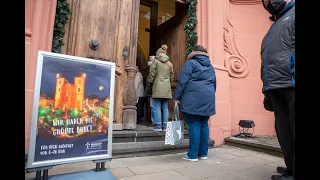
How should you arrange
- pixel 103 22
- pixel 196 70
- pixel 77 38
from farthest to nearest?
pixel 103 22
pixel 77 38
pixel 196 70

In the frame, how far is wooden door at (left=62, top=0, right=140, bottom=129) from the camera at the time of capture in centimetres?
366

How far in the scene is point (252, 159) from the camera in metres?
3.34

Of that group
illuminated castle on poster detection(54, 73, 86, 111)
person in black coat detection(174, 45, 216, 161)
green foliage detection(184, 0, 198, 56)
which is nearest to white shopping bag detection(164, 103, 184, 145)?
person in black coat detection(174, 45, 216, 161)

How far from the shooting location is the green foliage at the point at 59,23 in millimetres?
3352

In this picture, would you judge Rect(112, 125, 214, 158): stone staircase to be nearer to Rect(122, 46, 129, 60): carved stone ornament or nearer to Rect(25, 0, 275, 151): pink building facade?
Rect(25, 0, 275, 151): pink building facade

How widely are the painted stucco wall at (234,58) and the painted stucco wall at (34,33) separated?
10.3 feet

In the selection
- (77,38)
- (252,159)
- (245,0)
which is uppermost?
(245,0)

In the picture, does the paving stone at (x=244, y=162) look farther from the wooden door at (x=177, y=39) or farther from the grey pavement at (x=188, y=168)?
the wooden door at (x=177, y=39)

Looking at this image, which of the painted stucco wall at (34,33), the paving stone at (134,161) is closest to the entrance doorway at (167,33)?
the paving stone at (134,161)

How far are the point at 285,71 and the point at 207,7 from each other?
339 cm

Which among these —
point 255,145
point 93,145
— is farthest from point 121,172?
point 255,145

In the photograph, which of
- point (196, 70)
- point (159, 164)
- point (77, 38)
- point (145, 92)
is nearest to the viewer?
point (159, 164)
